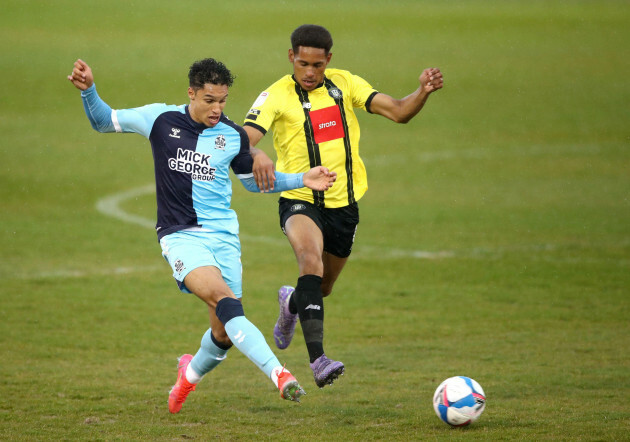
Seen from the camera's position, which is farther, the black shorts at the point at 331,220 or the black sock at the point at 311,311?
the black shorts at the point at 331,220

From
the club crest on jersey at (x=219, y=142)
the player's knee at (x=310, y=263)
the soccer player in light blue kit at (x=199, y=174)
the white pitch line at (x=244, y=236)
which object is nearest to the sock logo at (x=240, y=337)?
the soccer player in light blue kit at (x=199, y=174)

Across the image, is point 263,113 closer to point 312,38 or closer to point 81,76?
point 312,38

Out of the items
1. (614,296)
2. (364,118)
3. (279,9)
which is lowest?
(614,296)

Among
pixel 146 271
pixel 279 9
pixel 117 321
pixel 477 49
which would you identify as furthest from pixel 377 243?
pixel 279 9

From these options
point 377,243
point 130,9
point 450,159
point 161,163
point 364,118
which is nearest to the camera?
point 161,163

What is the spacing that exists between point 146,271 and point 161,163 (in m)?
7.21

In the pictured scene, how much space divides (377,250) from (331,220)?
A: 288 inches

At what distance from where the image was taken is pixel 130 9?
1597 inches

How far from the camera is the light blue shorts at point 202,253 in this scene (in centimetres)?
720

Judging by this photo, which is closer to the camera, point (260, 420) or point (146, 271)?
point (260, 420)

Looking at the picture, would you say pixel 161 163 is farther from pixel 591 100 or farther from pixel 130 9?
pixel 130 9

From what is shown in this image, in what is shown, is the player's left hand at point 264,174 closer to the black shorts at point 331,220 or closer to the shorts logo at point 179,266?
the shorts logo at point 179,266

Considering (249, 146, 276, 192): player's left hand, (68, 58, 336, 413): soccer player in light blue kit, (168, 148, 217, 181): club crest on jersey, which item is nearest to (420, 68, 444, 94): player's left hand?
(68, 58, 336, 413): soccer player in light blue kit

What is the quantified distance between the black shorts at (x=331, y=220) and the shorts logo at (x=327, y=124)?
0.59 m
